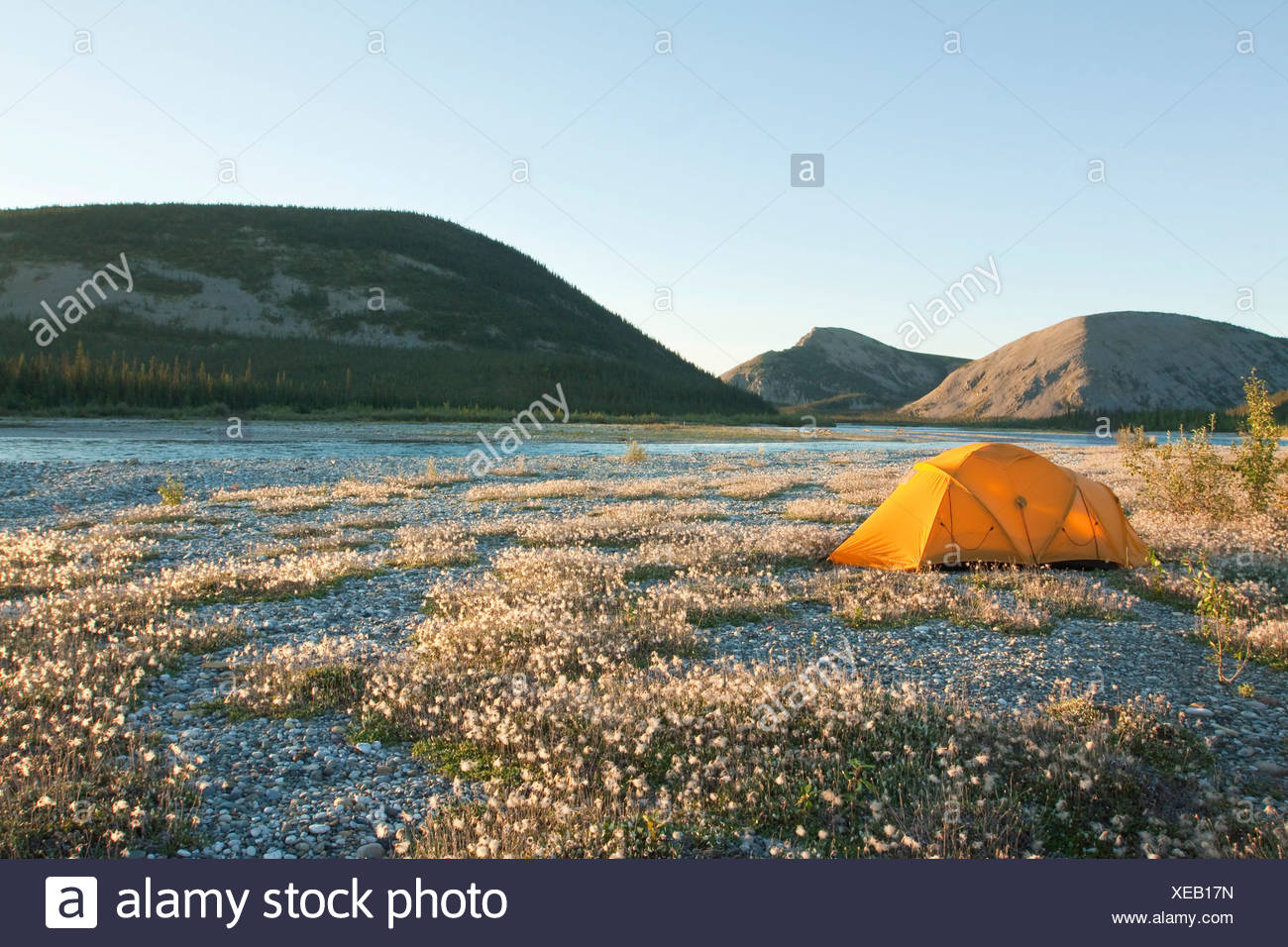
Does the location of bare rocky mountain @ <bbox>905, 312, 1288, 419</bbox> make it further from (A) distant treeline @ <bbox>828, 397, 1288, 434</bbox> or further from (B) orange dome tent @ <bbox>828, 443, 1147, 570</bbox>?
(B) orange dome tent @ <bbox>828, 443, 1147, 570</bbox>

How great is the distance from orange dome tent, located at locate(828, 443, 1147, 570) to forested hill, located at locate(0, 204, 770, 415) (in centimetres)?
6413

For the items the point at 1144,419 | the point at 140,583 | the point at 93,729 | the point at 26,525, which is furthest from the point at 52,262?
the point at 1144,419

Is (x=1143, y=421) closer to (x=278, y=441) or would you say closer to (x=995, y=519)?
(x=278, y=441)

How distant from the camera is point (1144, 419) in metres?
104

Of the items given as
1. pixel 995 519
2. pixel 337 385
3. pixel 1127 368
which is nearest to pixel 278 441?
pixel 337 385

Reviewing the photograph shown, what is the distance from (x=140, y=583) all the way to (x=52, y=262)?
128 metres

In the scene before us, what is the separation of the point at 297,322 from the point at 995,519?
116 meters

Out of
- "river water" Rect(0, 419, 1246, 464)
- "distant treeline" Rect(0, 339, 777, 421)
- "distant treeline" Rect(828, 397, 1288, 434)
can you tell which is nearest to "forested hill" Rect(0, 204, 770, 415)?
"distant treeline" Rect(0, 339, 777, 421)

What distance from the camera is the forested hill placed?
7512 cm

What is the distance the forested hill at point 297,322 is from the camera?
75125 millimetres

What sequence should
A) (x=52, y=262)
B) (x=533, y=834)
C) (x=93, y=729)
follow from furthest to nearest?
(x=52, y=262)
(x=93, y=729)
(x=533, y=834)

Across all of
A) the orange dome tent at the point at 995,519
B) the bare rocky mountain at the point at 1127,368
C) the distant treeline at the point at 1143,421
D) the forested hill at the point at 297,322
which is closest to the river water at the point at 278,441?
the forested hill at the point at 297,322
